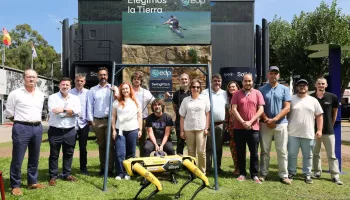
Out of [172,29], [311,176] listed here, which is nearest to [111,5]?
[172,29]

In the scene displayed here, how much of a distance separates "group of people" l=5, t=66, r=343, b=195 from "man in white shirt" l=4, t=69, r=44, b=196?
0.11 metres

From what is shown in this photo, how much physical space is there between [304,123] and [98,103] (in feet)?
12.4

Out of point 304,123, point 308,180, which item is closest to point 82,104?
point 304,123

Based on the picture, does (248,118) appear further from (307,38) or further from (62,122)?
(307,38)

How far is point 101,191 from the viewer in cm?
526

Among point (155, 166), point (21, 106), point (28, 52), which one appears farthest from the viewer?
point (28, 52)

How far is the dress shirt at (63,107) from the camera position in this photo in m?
5.46

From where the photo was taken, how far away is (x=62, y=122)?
5.47 meters

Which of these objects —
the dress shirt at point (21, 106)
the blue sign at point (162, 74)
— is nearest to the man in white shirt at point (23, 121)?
the dress shirt at point (21, 106)

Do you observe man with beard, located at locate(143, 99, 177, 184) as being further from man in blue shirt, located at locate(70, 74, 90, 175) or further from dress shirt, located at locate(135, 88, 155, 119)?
man in blue shirt, located at locate(70, 74, 90, 175)

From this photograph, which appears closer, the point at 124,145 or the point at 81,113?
the point at 124,145

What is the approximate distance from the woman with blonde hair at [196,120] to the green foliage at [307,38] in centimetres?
1881

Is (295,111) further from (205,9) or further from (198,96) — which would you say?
(205,9)

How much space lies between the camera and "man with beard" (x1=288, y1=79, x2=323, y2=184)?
230 inches
